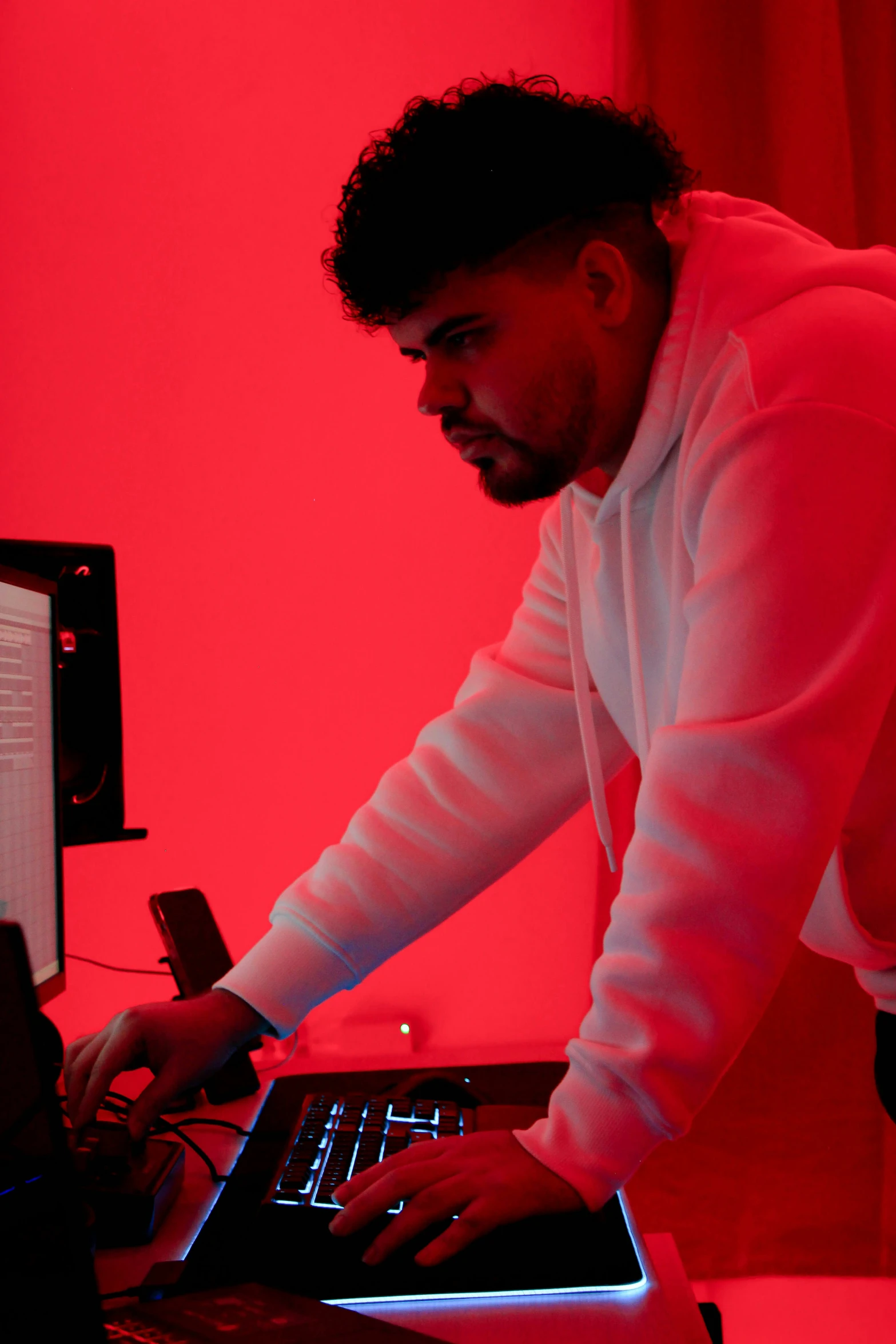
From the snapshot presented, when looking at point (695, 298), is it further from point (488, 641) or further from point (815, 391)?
point (488, 641)

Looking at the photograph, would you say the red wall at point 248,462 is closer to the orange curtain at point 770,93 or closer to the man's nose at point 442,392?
the orange curtain at point 770,93

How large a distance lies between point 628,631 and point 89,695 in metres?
0.66

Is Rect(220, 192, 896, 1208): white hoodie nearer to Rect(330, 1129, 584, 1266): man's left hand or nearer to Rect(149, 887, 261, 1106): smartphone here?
Rect(330, 1129, 584, 1266): man's left hand

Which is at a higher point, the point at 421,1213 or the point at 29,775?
the point at 29,775

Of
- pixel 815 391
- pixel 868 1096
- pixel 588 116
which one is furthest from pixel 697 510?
pixel 868 1096

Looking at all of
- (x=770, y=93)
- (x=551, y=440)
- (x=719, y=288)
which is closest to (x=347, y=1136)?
(x=551, y=440)

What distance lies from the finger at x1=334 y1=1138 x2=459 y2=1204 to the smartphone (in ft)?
1.19

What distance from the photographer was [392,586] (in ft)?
7.19

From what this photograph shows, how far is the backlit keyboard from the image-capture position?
69 centimetres

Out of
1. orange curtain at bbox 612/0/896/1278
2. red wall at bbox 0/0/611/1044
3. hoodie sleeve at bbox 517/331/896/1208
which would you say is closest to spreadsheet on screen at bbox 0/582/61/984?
hoodie sleeve at bbox 517/331/896/1208

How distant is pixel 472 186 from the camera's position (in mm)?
893

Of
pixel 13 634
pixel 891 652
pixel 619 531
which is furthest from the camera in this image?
pixel 619 531

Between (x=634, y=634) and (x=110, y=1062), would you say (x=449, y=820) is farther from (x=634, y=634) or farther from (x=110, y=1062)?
(x=110, y=1062)

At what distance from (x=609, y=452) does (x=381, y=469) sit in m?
1.25
